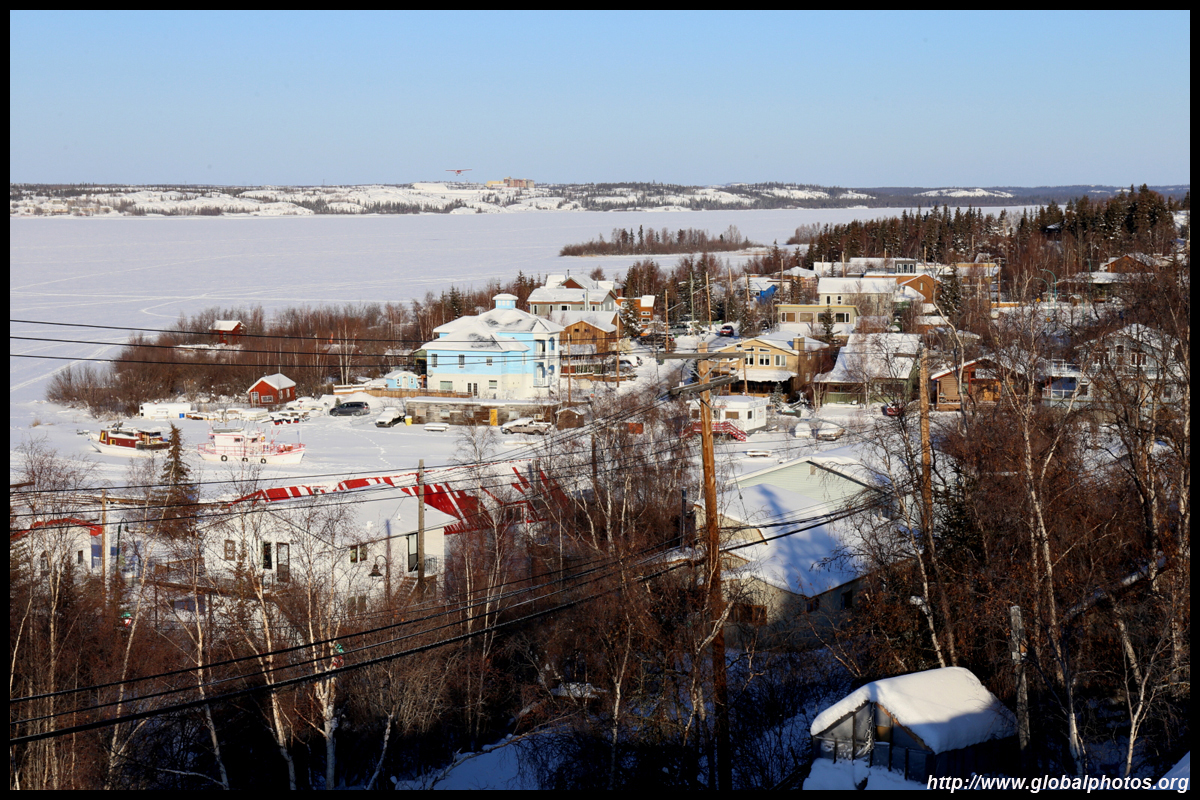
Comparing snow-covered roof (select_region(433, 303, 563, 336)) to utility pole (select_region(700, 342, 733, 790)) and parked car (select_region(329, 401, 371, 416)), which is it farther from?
utility pole (select_region(700, 342, 733, 790))

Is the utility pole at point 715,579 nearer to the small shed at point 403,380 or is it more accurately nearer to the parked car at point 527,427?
the parked car at point 527,427

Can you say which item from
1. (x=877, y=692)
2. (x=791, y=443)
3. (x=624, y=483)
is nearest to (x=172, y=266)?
(x=791, y=443)

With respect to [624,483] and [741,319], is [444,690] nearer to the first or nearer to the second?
[624,483]

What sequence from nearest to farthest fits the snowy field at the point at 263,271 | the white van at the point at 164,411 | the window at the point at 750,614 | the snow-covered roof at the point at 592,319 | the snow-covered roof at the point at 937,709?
the snow-covered roof at the point at 937,709 → the window at the point at 750,614 → the snowy field at the point at 263,271 → the white van at the point at 164,411 → the snow-covered roof at the point at 592,319

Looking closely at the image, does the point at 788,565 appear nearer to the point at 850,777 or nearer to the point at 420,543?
the point at 850,777

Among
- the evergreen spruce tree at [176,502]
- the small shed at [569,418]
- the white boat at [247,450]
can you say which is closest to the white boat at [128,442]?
the white boat at [247,450]

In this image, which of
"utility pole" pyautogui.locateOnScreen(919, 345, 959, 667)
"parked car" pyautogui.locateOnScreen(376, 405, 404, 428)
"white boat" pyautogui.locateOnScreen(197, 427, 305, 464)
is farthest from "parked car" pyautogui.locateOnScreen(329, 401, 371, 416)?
"utility pole" pyautogui.locateOnScreen(919, 345, 959, 667)
